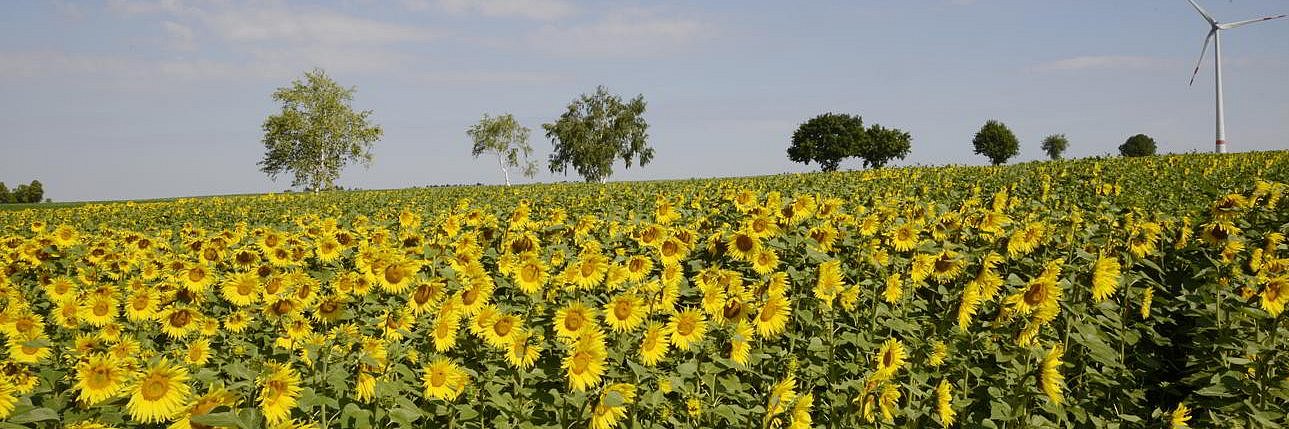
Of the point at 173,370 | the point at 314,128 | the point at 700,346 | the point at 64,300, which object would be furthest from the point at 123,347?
the point at 314,128

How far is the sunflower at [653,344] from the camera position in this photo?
11.3 ft

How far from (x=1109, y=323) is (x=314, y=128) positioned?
2638 inches

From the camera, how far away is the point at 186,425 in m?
2.23

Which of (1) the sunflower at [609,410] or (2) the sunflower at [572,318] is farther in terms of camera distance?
(2) the sunflower at [572,318]

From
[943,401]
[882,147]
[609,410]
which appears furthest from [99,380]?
[882,147]

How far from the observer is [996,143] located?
10294 cm

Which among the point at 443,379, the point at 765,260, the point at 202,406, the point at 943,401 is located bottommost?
the point at 943,401

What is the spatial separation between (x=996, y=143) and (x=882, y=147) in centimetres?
2360

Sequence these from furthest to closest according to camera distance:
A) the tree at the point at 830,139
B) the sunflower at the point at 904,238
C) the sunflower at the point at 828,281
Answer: the tree at the point at 830,139 → the sunflower at the point at 904,238 → the sunflower at the point at 828,281

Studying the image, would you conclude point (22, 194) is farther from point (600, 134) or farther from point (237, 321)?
point (237, 321)

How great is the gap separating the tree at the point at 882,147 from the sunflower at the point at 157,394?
92.0m

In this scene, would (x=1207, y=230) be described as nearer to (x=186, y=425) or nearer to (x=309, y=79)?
(x=186, y=425)

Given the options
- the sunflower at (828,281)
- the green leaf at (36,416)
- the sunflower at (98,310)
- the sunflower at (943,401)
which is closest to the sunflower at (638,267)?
the sunflower at (828,281)

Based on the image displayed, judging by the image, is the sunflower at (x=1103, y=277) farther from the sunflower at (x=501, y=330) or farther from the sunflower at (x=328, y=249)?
the sunflower at (x=328, y=249)
